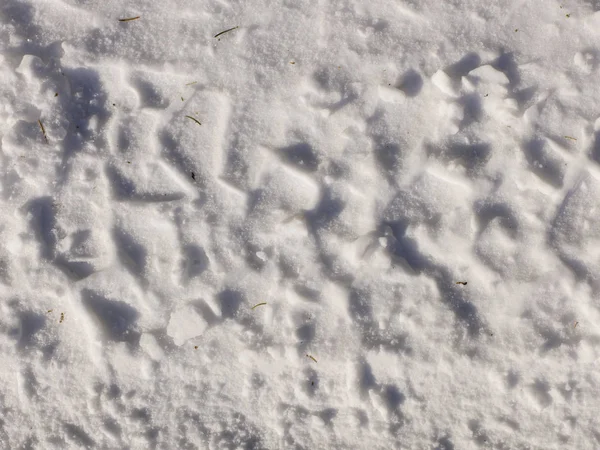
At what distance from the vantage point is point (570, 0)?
4.76 feet

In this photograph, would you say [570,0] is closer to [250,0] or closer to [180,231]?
[250,0]

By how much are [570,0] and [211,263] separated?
133 cm

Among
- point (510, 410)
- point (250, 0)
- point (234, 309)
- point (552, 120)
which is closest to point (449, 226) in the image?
point (552, 120)

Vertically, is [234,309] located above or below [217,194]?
below

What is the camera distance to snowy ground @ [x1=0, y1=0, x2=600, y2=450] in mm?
1415

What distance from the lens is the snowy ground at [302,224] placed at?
4.64ft

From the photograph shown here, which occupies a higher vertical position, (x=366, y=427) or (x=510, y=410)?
(x=510, y=410)

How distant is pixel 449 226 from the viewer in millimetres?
1419

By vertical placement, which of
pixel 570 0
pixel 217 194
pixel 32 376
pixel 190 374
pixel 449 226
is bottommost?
pixel 32 376

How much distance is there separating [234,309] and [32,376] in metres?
0.64

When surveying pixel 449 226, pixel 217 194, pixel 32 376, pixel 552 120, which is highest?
pixel 552 120

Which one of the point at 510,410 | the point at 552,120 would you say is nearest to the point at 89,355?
the point at 510,410

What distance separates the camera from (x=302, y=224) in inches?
55.3

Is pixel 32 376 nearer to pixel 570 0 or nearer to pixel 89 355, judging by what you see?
pixel 89 355
